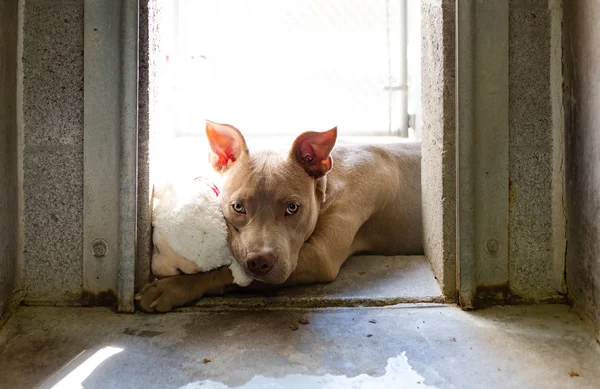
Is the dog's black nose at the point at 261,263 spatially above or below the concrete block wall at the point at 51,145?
below

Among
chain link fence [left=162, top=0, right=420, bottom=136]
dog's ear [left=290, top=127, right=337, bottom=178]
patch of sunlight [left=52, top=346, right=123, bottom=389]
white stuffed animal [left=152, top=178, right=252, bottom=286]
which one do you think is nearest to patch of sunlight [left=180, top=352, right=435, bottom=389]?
patch of sunlight [left=52, top=346, right=123, bottom=389]

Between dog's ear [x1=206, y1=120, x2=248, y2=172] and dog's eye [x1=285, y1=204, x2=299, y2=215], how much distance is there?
0.45 m

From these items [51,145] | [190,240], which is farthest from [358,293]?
[51,145]

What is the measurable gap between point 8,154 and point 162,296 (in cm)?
107

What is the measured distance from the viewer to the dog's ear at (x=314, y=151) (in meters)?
3.64

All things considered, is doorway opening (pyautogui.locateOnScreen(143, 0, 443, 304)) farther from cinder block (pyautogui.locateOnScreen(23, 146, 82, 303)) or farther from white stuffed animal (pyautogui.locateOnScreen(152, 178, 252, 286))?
cinder block (pyautogui.locateOnScreen(23, 146, 82, 303))

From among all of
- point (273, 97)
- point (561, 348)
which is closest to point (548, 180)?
point (561, 348)

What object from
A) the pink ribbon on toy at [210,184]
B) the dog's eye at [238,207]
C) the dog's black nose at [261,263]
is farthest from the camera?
the pink ribbon on toy at [210,184]

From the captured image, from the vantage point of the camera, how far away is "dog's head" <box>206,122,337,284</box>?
11.0 feet

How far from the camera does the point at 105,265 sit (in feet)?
11.0

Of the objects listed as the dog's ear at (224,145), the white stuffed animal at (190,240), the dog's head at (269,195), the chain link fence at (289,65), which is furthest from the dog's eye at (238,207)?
the chain link fence at (289,65)

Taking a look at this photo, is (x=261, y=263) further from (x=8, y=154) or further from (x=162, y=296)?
(x=8, y=154)

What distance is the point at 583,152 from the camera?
3.20 m

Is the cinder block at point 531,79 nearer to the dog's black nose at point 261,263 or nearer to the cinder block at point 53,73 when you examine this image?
the dog's black nose at point 261,263
